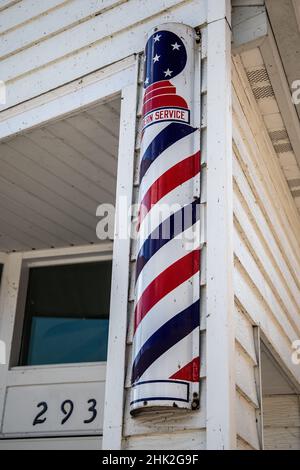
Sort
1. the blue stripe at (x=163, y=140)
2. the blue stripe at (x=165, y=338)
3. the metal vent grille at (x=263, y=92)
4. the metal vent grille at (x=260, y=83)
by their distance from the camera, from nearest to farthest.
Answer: the blue stripe at (x=165, y=338) < the blue stripe at (x=163, y=140) < the metal vent grille at (x=260, y=83) < the metal vent grille at (x=263, y=92)

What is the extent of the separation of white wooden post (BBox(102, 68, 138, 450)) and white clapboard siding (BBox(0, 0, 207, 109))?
35 centimetres

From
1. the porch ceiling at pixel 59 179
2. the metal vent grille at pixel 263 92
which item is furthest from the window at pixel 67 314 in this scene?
the metal vent grille at pixel 263 92

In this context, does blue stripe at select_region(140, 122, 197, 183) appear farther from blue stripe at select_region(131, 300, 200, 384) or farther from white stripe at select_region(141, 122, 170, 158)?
blue stripe at select_region(131, 300, 200, 384)

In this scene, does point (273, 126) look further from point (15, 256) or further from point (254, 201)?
point (15, 256)

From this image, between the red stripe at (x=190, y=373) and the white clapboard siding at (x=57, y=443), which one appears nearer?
the red stripe at (x=190, y=373)

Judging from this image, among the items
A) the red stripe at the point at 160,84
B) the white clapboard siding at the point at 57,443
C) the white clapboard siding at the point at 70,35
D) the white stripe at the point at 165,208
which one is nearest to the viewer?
Answer: the white stripe at the point at 165,208

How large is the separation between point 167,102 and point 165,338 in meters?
1.01

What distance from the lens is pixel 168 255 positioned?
2.55 meters

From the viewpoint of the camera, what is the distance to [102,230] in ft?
15.4

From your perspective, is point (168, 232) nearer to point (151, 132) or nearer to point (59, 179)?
point (151, 132)

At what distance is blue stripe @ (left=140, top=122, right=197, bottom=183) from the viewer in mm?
2730

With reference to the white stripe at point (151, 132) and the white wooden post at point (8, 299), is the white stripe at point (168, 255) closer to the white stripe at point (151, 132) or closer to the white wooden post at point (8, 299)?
the white stripe at point (151, 132)

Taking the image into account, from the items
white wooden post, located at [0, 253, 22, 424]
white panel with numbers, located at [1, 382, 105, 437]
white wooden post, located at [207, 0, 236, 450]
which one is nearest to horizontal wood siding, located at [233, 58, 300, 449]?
white wooden post, located at [207, 0, 236, 450]

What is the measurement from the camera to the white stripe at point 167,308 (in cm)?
245
